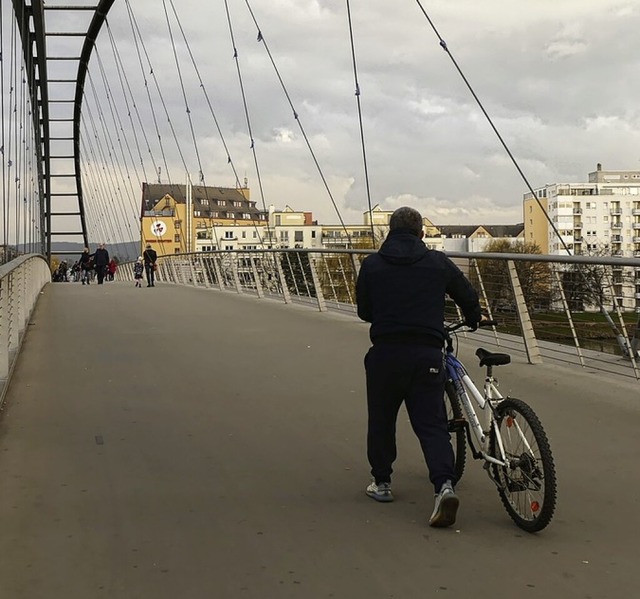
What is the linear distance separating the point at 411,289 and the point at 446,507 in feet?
3.35

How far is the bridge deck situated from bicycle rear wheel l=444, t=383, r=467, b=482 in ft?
0.61

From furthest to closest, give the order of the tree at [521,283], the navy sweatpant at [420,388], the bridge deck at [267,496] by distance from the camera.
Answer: the tree at [521,283] → the navy sweatpant at [420,388] → the bridge deck at [267,496]

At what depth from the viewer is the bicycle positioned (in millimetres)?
4277

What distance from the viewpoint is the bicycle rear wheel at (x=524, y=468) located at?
4.25 meters

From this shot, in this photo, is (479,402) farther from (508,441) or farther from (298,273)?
(298,273)

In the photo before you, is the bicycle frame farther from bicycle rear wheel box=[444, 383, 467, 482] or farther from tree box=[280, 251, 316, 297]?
tree box=[280, 251, 316, 297]

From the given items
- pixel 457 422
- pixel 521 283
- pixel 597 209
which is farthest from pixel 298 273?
pixel 597 209

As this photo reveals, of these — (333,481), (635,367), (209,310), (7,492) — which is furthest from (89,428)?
(209,310)

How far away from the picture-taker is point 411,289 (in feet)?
15.2

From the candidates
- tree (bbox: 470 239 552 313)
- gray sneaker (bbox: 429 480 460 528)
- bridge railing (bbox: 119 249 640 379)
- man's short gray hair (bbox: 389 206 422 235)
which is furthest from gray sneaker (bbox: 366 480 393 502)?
tree (bbox: 470 239 552 313)

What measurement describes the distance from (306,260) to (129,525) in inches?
565

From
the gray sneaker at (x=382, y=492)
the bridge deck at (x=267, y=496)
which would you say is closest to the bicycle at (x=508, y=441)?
the bridge deck at (x=267, y=496)

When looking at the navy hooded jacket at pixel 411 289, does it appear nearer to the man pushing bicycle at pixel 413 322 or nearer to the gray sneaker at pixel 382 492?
the man pushing bicycle at pixel 413 322

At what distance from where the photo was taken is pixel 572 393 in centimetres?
809
